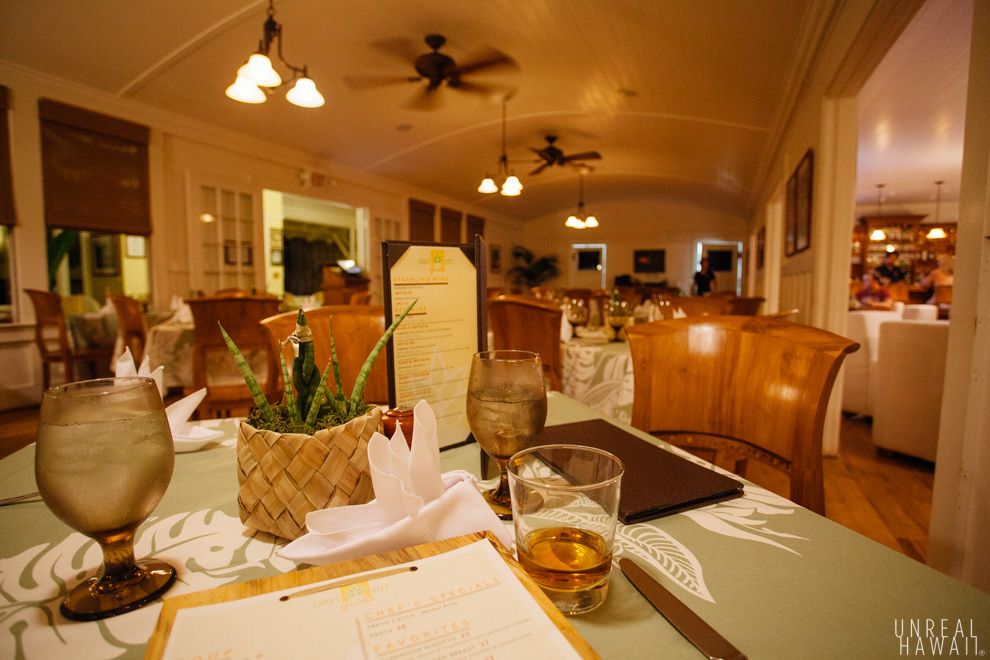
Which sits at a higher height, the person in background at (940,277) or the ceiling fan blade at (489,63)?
the ceiling fan blade at (489,63)

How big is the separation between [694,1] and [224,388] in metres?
3.82

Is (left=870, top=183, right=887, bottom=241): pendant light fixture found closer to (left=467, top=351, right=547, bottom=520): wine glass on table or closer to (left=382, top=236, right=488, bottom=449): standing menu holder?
(left=382, top=236, right=488, bottom=449): standing menu holder

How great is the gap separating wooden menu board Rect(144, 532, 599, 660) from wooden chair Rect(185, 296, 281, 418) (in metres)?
2.01

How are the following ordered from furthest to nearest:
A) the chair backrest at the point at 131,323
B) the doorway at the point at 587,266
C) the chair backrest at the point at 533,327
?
the doorway at the point at 587,266, the chair backrest at the point at 131,323, the chair backrest at the point at 533,327

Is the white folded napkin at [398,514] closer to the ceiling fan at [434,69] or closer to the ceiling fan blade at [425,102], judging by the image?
the ceiling fan at [434,69]

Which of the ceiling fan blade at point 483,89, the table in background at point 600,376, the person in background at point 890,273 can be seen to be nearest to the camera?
the table in background at point 600,376

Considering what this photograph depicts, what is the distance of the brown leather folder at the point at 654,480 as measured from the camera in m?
0.53

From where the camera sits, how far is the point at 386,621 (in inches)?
12.3

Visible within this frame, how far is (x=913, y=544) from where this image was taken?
5.91 feet

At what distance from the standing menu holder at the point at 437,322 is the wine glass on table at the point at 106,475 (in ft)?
0.93

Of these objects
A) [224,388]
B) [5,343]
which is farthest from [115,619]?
[5,343]

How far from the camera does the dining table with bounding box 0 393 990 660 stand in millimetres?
337

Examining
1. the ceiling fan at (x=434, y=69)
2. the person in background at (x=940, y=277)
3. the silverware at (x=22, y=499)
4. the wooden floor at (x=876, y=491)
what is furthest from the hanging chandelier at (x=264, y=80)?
the person in background at (x=940, y=277)

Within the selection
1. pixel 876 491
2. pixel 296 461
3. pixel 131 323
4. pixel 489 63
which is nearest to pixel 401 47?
pixel 489 63
